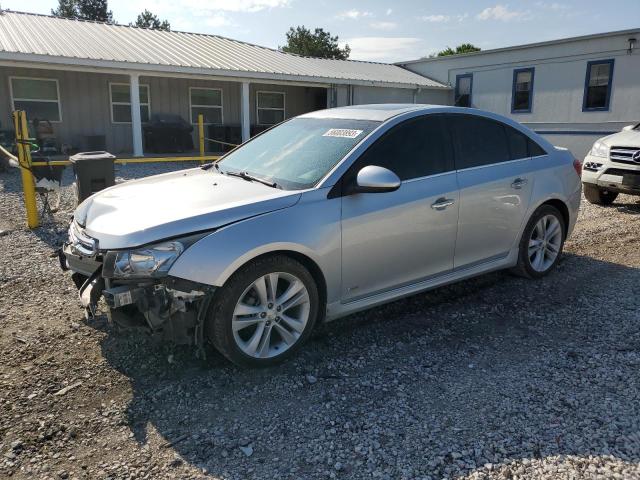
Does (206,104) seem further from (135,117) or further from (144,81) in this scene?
(135,117)

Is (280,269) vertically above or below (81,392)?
above

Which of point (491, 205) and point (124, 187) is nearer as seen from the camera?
point (124, 187)

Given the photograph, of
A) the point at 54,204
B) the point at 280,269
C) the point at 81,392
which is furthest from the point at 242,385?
the point at 54,204

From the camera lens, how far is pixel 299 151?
418 cm

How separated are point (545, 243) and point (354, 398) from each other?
10.1 feet

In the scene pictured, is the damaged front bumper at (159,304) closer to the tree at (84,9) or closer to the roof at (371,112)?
the roof at (371,112)

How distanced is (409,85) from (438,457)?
19871 millimetres

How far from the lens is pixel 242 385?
332 cm

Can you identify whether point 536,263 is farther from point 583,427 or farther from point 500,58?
point 500,58

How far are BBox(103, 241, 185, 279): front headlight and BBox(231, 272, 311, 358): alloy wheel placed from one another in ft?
1.62

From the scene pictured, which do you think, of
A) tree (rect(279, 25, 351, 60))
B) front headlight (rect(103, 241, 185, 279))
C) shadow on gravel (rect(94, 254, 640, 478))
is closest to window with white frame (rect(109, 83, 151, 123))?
shadow on gravel (rect(94, 254, 640, 478))

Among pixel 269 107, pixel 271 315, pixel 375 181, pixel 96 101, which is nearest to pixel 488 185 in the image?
pixel 375 181

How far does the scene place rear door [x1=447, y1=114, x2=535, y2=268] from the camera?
4.44 m

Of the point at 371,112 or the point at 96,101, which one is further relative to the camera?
the point at 96,101
